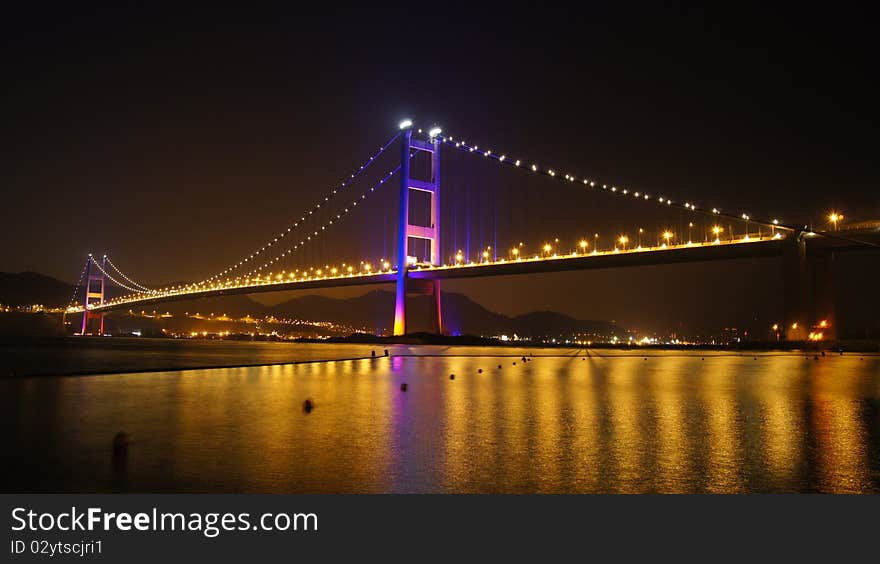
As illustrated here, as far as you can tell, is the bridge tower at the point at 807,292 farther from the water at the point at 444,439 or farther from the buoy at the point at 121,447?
the buoy at the point at 121,447

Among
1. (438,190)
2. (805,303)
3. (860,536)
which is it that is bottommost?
(860,536)

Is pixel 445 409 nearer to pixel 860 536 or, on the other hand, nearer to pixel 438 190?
pixel 860 536

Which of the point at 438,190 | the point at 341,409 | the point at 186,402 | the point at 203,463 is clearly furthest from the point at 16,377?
the point at 438,190

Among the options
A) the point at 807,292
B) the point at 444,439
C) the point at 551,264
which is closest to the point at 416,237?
the point at 551,264

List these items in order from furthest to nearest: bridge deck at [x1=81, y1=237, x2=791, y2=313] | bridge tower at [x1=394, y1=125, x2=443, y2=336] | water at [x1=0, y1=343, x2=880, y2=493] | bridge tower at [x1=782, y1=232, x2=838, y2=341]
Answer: bridge tower at [x1=394, y1=125, x2=443, y2=336], bridge deck at [x1=81, y1=237, x2=791, y2=313], bridge tower at [x1=782, y1=232, x2=838, y2=341], water at [x1=0, y1=343, x2=880, y2=493]

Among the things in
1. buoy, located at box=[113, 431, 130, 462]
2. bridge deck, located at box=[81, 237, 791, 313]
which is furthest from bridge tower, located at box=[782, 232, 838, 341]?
buoy, located at box=[113, 431, 130, 462]

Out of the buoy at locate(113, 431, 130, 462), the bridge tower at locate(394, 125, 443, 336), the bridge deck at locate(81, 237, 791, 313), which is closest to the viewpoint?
the buoy at locate(113, 431, 130, 462)

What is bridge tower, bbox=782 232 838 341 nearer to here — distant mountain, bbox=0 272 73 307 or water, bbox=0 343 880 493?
water, bbox=0 343 880 493
